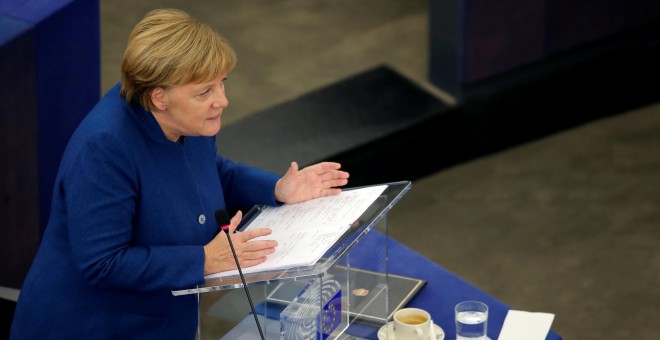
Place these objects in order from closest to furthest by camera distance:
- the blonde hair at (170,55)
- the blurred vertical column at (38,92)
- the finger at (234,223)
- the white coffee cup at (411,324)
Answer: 1. the blonde hair at (170,55)
2. the finger at (234,223)
3. the white coffee cup at (411,324)
4. the blurred vertical column at (38,92)

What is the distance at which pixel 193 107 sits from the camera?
2531 mm

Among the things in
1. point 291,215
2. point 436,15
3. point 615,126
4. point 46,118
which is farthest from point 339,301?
point 615,126

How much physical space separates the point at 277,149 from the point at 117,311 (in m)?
2.82

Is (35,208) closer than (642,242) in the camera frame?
Yes

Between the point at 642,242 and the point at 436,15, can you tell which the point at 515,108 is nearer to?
the point at 436,15

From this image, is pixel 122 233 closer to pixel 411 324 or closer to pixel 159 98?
pixel 159 98

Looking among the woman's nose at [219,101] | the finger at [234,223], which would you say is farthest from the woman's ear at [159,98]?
the finger at [234,223]

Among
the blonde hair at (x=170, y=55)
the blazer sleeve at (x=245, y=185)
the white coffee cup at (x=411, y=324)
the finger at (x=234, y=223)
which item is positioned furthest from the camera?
the blazer sleeve at (x=245, y=185)

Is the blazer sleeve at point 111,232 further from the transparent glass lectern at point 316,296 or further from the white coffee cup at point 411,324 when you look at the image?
the white coffee cup at point 411,324

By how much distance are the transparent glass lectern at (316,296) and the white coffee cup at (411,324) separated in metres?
0.07

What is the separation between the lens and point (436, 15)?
588 centimetres

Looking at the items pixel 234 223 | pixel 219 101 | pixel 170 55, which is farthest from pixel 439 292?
pixel 170 55

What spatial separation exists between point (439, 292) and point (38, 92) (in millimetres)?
1362

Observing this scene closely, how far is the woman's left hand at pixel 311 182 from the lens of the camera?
2871mm
